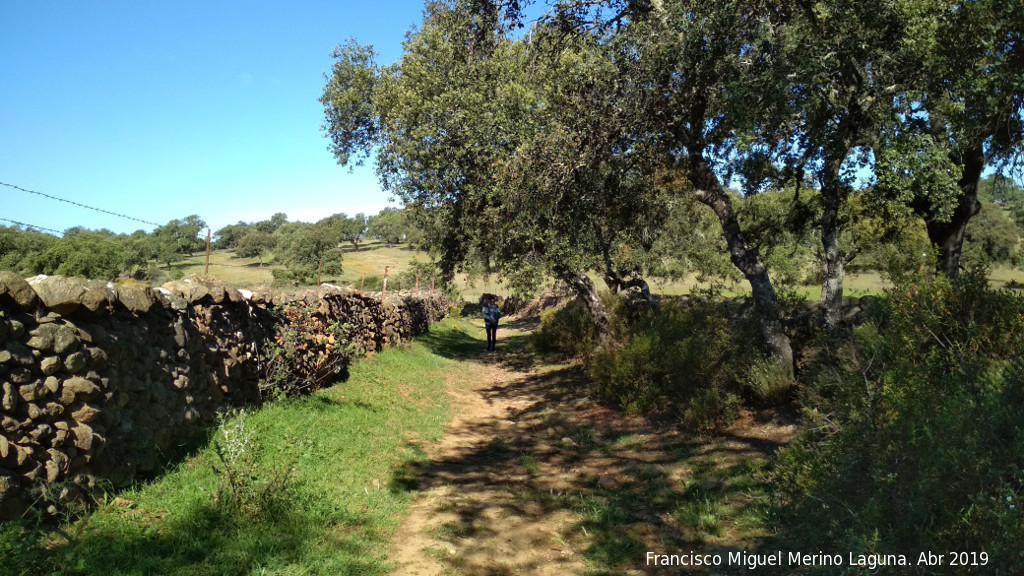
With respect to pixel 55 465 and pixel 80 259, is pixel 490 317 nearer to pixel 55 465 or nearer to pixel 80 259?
pixel 80 259

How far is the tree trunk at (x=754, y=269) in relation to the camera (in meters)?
8.84

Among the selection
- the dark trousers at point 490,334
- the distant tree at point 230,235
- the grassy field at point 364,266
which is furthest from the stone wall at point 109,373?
the distant tree at point 230,235

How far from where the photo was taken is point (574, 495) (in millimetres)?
6551

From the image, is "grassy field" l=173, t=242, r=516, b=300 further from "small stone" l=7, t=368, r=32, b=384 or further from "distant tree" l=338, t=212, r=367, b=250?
"small stone" l=7, t=368, r=32, b=384

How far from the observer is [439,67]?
15758 mm

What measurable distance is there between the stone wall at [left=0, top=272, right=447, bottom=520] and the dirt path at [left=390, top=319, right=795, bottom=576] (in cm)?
258

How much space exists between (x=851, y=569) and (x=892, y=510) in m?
0.47

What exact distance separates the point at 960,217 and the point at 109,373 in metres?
12.4

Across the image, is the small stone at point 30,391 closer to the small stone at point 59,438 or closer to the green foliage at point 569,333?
the small stone at point 59,438

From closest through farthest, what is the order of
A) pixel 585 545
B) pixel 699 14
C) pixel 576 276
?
pixel 585 545
pixel 699 14
pixel 576 276

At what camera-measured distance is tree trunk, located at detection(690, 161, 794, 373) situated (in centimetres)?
884

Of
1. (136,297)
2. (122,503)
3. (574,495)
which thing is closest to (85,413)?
(122,503)

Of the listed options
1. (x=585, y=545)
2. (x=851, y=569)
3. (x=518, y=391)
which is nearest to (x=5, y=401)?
(x=585, y=545)

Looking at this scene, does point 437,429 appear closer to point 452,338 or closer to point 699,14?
point 699,14
